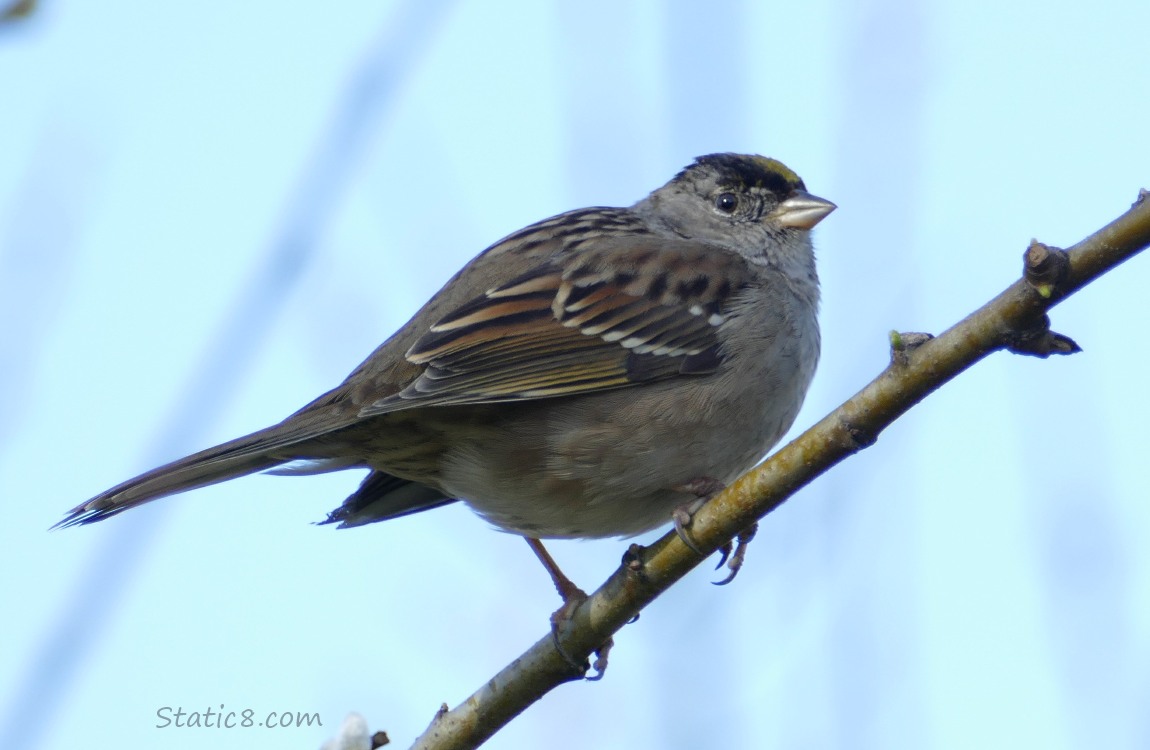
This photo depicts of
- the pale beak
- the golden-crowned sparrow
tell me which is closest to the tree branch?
the golden-crowned sparrow

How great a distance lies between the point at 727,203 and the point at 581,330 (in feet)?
4.22

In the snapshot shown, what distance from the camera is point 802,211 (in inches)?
188

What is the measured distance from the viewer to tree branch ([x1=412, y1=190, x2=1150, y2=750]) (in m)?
2.20

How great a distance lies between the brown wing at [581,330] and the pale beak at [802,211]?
534mm

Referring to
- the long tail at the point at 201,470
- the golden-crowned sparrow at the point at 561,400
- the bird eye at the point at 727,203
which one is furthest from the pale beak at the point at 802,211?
the long tail at the point at 201,470

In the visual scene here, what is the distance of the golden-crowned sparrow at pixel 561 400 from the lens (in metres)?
3.68

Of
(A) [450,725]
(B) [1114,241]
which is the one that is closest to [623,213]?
(A) [450,725]

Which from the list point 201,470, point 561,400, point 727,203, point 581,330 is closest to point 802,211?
point 727,203

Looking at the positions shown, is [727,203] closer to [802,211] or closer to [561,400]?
[802,211]

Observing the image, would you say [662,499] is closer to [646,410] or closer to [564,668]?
[646,410]

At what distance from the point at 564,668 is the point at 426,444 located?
101 centimetres

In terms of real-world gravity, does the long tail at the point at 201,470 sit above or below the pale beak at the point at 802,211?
below

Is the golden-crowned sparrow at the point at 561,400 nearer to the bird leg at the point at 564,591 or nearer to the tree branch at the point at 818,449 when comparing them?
the bird leg at the point at 564,591

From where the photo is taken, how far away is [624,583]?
2918mm
